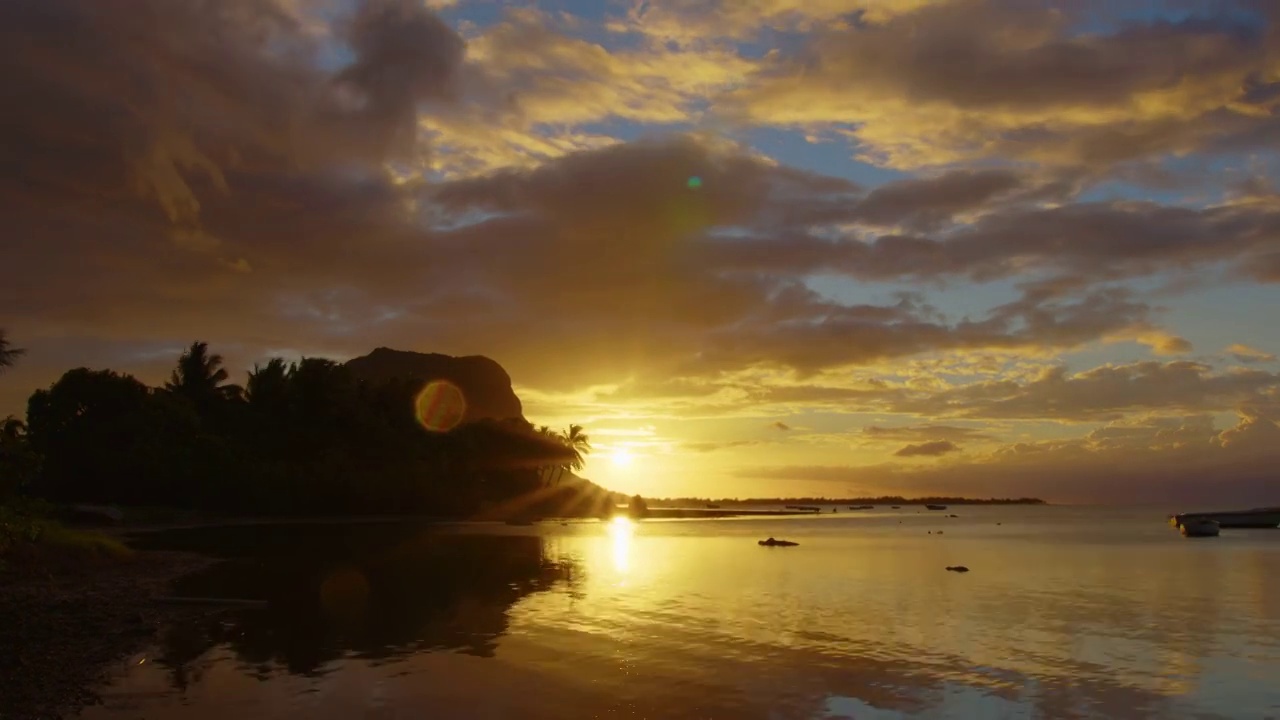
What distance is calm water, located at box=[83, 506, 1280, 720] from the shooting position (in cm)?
2166

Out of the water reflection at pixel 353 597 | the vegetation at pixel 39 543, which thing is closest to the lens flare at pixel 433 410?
the water reflection at pixel 353 597

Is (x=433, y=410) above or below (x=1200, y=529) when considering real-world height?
above

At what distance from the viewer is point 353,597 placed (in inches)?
1548

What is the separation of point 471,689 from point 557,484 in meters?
147

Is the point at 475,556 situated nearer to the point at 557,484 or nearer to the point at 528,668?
the point at 528,668

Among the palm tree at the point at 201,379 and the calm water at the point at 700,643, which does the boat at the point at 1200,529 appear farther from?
the palm tree at the point at 201,379

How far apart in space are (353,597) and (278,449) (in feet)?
305

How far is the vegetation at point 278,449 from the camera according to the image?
4021 inches

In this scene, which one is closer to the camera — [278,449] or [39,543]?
[39,543]

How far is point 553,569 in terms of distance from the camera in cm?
5594

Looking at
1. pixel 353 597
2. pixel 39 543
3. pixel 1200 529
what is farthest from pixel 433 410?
pixel 353 597

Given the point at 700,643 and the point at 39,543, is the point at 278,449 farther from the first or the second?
the point at 700,643

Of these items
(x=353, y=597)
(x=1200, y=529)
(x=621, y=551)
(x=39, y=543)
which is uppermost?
(x=39, y=543)

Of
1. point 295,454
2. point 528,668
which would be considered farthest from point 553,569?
point 295,454
